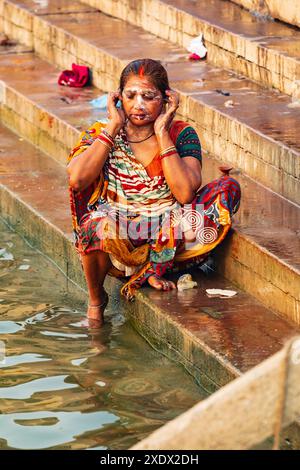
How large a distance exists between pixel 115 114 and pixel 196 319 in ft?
3.44

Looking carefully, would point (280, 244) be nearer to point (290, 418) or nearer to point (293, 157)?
point (293, 157)

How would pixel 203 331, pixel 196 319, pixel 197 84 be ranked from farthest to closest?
pixel 197 84
pixel 196 319
pixel 203 331

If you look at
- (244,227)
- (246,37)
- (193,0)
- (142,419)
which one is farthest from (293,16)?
(142,419)

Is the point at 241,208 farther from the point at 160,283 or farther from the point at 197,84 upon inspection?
the point at 197,84

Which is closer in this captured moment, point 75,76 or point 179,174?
point 179,174

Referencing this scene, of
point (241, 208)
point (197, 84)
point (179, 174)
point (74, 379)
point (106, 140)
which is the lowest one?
point (74, 379)

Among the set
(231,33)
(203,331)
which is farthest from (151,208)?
(231,33)

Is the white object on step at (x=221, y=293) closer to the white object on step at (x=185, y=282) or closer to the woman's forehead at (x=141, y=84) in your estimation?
the white object on step at (x=185, y=282)

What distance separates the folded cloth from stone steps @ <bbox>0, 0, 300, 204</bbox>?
3.1 inches

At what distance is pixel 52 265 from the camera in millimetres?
7309

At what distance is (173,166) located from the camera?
5.93 m

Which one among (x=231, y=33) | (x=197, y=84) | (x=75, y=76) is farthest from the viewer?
(x=75, y=76)

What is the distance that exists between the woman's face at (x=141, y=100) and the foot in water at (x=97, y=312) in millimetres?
913

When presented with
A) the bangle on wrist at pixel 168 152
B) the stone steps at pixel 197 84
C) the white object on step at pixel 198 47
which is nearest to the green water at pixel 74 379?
the bangle on wrist at pixel 168 152
